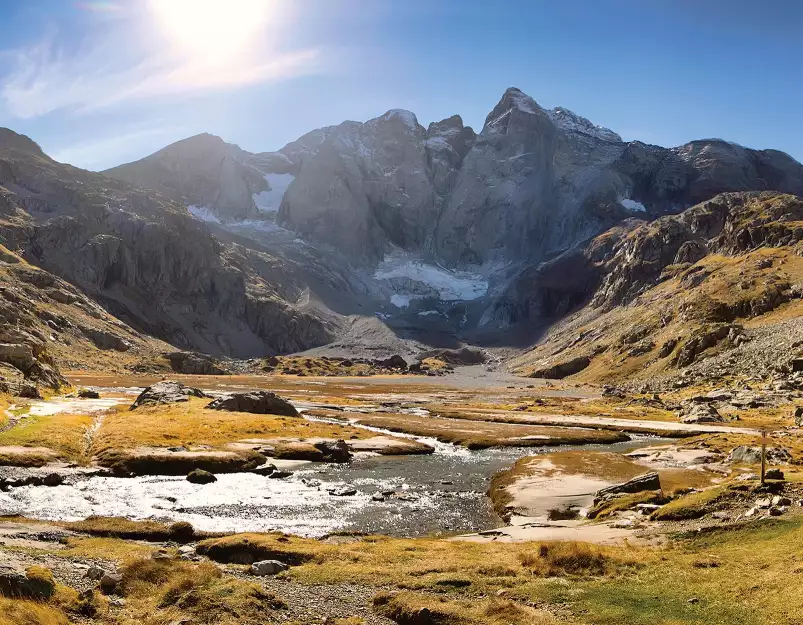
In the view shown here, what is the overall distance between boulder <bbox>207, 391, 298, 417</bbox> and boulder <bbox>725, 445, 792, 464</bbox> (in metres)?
67.6

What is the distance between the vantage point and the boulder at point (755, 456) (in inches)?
2066

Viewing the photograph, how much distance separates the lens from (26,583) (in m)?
18.2

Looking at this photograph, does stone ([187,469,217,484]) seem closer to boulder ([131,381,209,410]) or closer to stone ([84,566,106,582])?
stone ([84,566,106,582])

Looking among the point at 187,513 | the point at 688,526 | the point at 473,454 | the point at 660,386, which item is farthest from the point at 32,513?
the point at 660,386

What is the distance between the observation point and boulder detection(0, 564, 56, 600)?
690 inches

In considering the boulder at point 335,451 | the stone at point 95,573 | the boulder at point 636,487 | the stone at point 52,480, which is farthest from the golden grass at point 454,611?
the boulder at point 335,451

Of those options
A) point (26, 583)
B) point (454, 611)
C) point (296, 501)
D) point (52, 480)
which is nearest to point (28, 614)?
point (26, 583)

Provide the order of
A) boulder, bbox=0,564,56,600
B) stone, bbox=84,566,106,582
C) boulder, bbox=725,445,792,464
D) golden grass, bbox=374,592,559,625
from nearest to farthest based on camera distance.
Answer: boulder, bbox=0,564,56,600
golden grass, bbox=374,592,559,625
stone, bbox=84,566,106,582
boulder, bbox=725,445,792,464

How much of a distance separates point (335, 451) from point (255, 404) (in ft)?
128

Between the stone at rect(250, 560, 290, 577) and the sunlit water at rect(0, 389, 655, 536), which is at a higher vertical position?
the stone at rect(250, 560, 290, 577)

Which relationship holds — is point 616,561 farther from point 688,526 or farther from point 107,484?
point 107,484

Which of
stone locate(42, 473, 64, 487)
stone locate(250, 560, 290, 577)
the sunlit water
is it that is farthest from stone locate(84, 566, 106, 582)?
stone locate(42, 473, 64, 487)

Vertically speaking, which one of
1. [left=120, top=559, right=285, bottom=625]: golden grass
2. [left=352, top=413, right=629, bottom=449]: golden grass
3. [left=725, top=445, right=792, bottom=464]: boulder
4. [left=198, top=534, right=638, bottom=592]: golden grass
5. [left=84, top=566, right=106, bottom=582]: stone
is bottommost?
[left=352, top=413, right=629, bottom=449]: golden grass

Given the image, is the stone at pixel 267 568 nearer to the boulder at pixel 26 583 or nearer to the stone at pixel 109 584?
the stone at pixel 109 584
